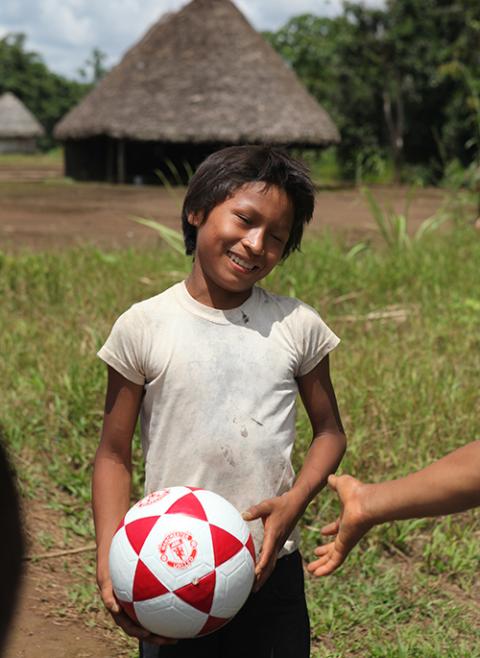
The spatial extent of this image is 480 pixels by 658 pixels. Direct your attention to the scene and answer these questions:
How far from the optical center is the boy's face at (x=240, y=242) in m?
2.02

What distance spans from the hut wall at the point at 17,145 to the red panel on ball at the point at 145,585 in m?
43.9

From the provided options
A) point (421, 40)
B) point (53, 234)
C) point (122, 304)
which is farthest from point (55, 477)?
point (421, 40)

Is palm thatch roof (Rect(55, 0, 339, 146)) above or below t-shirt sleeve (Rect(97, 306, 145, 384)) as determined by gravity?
below

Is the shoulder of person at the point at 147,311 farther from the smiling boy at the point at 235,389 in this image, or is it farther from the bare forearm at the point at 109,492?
the bare forearm at the point at 109,492

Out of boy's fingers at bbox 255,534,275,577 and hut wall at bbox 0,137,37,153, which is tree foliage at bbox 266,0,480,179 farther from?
boy's fingers at bbox 255,534,275,577

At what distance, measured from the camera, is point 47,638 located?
2.73 meters

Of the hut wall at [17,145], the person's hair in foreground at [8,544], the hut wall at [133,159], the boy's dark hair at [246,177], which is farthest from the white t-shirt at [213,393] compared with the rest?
the hut wall at [17,145]

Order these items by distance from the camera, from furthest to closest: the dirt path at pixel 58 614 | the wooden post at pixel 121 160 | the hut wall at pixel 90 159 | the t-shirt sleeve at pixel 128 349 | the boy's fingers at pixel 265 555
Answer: the hut wall at pixel 90 159
the wooden post at pixel 121 160
the dirt path at pixel 58 614
the t-shirt sleeve at pixel 128 349
the boy's fingers at pixel 265 555

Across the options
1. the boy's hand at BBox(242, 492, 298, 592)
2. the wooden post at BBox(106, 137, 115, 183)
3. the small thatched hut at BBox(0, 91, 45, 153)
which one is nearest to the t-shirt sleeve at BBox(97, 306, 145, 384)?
the boy's hand at BBox(242, 492, 298, 592)

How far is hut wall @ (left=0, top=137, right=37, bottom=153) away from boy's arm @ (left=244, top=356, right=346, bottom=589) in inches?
1718

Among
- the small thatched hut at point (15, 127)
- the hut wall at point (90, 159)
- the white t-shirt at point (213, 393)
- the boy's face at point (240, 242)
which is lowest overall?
the small thatched hut at point (15, 127)

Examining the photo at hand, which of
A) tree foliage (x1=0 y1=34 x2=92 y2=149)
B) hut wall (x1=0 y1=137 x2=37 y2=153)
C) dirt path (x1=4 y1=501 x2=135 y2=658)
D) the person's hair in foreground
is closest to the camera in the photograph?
the person's hair in foreground

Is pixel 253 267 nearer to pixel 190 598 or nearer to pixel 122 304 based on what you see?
pixel 190 598

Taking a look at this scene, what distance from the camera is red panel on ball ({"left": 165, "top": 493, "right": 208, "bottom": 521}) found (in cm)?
181
